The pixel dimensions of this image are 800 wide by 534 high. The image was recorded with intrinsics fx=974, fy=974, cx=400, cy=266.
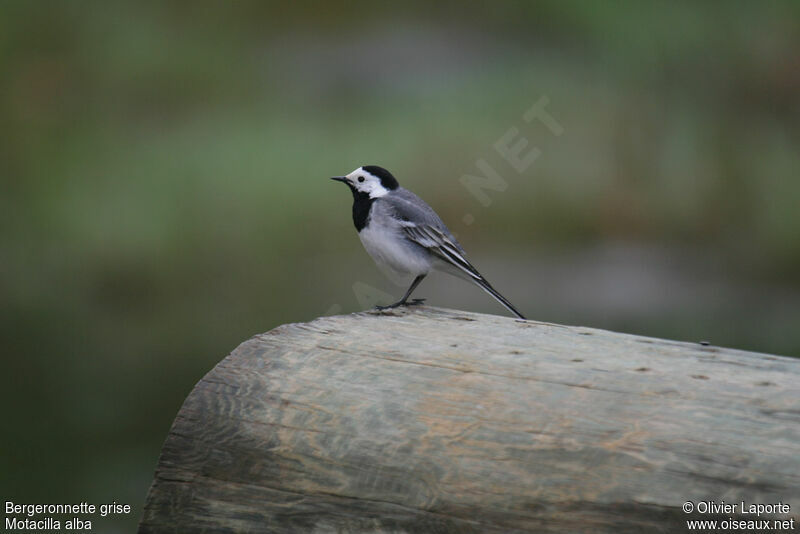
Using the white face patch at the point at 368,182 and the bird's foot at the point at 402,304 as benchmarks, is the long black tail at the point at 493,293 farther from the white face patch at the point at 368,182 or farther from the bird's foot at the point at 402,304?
the white face patch at the point at 368,182

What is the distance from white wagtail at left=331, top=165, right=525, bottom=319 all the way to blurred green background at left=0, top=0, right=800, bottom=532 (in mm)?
2117

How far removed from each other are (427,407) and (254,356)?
374 millimetres

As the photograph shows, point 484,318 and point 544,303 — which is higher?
point 484,318

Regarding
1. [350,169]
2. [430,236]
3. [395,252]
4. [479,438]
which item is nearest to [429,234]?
[430,236]

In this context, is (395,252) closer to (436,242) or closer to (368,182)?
(436,242)

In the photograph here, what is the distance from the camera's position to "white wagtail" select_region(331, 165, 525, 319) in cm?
275

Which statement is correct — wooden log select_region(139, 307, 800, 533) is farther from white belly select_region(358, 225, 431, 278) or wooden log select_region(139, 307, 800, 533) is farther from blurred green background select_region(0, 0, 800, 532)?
blurred green background select_region(0, 0, 800, 532)

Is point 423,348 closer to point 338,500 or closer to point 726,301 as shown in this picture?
point 338,500

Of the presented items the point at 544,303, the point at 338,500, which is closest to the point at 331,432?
the point at 338,500

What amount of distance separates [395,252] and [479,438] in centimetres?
117

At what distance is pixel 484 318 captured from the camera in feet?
6.98

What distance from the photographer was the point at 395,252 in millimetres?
2750

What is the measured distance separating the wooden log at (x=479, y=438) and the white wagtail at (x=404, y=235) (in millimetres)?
877

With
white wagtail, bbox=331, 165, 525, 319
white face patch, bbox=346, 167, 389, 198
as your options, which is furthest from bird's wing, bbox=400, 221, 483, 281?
white face patch, bbox=346, 167, 389, 198
